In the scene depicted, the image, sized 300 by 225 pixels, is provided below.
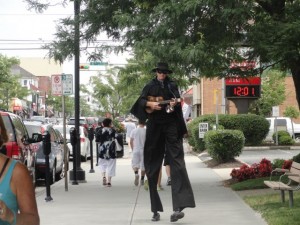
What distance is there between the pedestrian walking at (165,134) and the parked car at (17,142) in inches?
129

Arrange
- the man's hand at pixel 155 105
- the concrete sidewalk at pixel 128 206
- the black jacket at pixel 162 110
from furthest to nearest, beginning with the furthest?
the concrete sidewalk at pixel 128 206 < the black jacket at pixel 162 110 < the man's hand at pixel 155 105

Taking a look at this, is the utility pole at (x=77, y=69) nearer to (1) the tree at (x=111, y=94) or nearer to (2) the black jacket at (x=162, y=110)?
(2) the black jacket at (x=162, y=110)

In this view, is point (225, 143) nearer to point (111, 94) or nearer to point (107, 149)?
point (107, 149)

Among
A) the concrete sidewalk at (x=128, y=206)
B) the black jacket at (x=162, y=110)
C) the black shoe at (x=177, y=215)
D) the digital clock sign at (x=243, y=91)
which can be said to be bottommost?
the concrete sidewalk at (x=128, y=206)

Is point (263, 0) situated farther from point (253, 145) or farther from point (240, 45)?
point (253, 145)

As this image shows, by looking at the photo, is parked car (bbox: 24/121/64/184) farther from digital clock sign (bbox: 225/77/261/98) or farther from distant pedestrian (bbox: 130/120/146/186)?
digital clock sign (bbox: 225/77/261/98)

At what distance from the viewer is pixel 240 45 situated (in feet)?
41.4

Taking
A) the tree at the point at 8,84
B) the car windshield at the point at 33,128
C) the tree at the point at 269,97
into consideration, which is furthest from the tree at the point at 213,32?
the tree at the point at 8,84

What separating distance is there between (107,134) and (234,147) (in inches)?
250

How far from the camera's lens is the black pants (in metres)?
8.66

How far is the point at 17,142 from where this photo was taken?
40.4ft

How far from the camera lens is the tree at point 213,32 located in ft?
35.7

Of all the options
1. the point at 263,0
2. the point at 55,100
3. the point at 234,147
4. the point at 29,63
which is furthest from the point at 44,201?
the point at 29,63

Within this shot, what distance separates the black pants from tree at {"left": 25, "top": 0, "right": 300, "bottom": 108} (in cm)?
221
